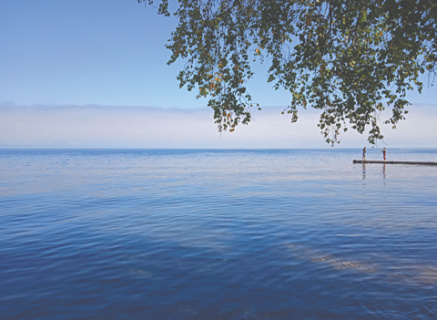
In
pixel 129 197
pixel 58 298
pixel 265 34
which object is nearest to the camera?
pixel 58 298

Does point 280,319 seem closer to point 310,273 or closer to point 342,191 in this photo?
point 310,273

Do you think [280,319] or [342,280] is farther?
[342,280]

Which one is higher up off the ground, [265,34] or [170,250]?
[265,34]

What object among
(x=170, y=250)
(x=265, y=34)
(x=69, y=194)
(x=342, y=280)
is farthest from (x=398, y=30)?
(x=69, y=194)

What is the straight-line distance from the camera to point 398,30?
21.7 ft

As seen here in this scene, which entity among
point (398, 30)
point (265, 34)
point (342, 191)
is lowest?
point (342, 191)

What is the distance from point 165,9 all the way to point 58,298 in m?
7.71

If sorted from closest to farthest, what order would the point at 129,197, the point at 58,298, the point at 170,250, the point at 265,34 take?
the point at 58,298
the point at 265,34
the point at 170,250
the point at 129,197

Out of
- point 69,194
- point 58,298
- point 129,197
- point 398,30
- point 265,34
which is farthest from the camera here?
point 69,194

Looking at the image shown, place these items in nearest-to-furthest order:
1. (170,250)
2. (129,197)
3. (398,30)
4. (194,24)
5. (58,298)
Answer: (398,30) → (58,298) → (194,24) → (170,250) → (129,197)

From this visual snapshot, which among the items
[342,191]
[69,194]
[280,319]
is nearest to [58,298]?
A: [280,319]

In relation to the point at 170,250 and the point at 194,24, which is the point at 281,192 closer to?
the point at 170,250

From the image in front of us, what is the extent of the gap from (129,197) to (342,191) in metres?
17.9

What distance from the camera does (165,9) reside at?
888 centimetres
